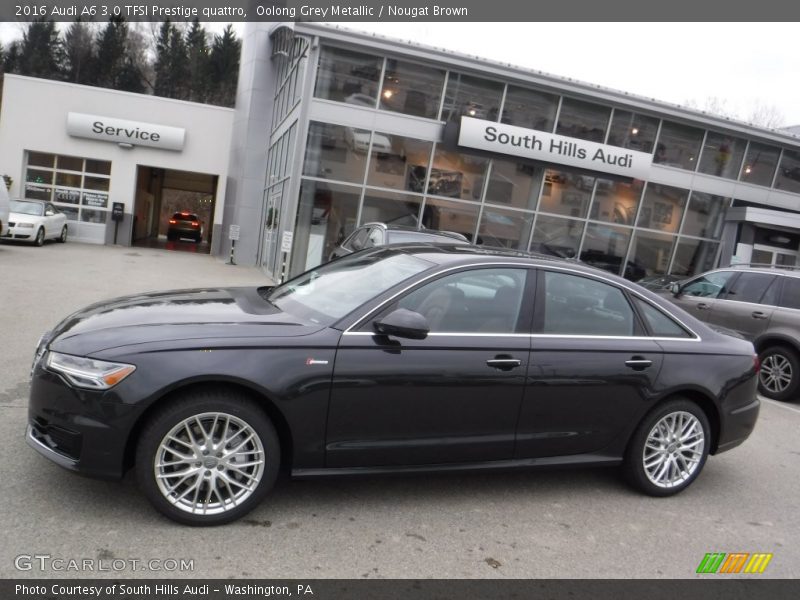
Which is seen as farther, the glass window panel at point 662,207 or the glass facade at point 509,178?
the glass window panel at point 662,207

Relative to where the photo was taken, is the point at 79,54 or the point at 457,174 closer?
the point at 457,174

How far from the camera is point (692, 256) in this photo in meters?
19.0

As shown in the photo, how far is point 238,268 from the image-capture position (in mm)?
18953

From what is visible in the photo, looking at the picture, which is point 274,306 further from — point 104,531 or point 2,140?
point 2,140

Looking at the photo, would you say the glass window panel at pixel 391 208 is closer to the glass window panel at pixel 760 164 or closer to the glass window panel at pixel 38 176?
the glass window panel at pixel 760 164

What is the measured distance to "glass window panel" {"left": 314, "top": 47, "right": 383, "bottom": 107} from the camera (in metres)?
14.8

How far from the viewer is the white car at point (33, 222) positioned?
661 inches

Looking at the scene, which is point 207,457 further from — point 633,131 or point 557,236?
point 633,131

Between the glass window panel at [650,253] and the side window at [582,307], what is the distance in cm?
1476

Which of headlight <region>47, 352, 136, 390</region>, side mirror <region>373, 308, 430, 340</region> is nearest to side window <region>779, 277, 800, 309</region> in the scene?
side mirror <region>373, 308, 430, 340</region>

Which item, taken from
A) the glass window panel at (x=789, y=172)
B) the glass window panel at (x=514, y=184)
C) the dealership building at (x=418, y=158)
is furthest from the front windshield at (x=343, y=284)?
the glass window panel at (x=789, y=172)

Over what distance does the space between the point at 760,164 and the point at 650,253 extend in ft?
14.9

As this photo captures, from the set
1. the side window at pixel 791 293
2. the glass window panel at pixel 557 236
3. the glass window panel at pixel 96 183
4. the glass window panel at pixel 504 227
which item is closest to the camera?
the side window at pixel 791 293

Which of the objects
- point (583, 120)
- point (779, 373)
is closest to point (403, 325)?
point (779, 373)
